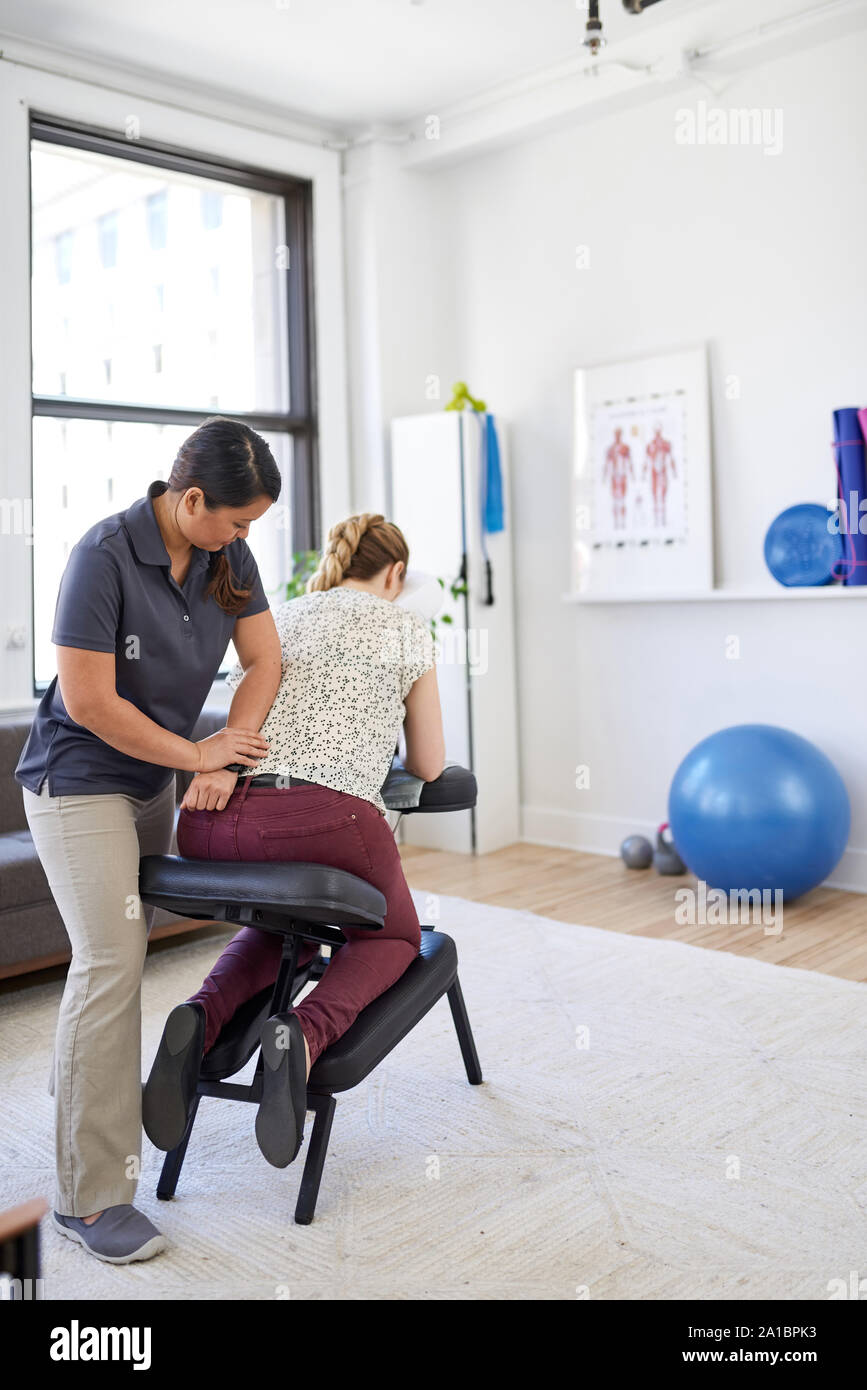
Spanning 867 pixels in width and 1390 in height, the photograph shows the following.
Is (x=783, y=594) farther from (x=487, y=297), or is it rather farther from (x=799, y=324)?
(x=487, y=297)

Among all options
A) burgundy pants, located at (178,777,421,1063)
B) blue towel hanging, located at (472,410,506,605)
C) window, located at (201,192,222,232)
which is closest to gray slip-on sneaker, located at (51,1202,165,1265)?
burgundy pants, located at (178,777,421,1063)

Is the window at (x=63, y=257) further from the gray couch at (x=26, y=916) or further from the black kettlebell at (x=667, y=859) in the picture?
the black kettlebell at (x=667, y=859)

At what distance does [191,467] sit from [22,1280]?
122 cm

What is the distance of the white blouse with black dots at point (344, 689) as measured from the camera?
79.4 inches

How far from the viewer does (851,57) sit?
378cm

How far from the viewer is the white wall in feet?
12.8

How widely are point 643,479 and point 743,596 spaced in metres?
0.62

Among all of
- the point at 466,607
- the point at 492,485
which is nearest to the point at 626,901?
the point at 466,607

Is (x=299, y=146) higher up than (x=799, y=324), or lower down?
higher up

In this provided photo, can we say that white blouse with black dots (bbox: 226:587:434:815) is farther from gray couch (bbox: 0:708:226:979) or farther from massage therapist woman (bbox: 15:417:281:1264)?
gray couch (bbox: 0:708:226:979)

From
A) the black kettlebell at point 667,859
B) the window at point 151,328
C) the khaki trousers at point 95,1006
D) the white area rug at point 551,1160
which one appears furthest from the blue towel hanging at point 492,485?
the khaki trousers at point 95,1006
